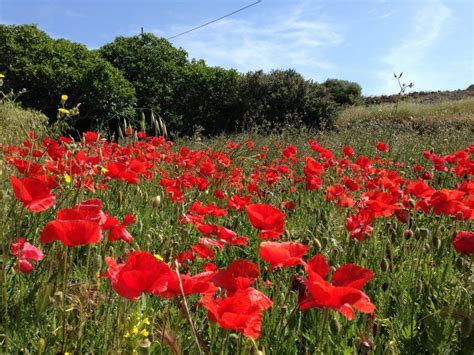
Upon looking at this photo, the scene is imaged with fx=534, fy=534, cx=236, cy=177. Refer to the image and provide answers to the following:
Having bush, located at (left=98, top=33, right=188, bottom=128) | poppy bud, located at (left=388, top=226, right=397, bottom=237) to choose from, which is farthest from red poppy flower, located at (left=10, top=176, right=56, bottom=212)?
bush, located at (left=98, top=33, right=188, bottom=128)

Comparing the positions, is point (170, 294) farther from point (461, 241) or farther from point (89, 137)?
point (89, 137)

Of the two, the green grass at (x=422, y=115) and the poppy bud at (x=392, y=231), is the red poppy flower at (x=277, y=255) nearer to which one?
the poppy bud at (x=392, y=231)

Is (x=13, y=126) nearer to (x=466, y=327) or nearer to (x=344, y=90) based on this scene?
(x=466, y=327)

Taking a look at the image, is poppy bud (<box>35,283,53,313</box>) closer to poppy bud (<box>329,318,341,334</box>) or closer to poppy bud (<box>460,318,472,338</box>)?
poppy bud (<box>329,318,341,334</box>)

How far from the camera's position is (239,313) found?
3.04 feet

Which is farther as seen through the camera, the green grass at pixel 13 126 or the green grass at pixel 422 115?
the green grass at pixel 422 115

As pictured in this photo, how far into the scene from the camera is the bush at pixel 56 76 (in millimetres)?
13305

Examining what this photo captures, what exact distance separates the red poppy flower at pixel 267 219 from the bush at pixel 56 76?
1201 cm

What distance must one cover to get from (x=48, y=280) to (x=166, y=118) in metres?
14.3

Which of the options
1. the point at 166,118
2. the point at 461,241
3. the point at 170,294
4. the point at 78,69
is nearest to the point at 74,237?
the point at 170,294

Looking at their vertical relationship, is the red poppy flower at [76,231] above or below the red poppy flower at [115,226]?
above

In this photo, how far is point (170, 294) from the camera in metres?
1.04

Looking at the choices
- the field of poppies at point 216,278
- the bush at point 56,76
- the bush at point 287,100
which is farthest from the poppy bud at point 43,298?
the bush at point 287,100

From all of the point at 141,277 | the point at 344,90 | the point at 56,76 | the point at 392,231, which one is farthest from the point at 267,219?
the point at 344,90
